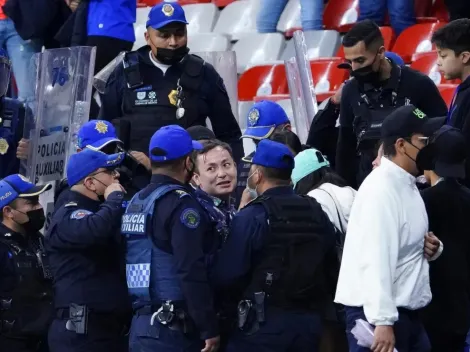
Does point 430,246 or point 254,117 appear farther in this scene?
point 254,117

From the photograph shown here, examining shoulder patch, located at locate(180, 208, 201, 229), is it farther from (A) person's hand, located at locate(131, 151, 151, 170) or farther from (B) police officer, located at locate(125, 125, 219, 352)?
(A) person's hand, located at locate(131, 151, 151, 170)

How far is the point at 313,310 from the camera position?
622 centimetres

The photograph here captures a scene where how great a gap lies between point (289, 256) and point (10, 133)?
3434 mm

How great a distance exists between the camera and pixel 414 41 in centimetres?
1088

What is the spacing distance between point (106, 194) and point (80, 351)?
2.78 feet

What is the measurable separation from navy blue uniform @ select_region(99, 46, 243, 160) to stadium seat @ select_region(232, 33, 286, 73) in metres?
4.12

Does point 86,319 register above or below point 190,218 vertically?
below

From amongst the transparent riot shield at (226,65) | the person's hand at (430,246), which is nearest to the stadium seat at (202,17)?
the transparent riot shield at (226,65)

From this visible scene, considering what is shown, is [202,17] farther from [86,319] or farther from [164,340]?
[164,340]

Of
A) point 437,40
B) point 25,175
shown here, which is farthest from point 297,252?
point 25,175

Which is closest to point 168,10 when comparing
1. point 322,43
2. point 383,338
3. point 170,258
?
point 170,258

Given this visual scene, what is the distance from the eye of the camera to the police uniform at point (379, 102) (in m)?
7.39

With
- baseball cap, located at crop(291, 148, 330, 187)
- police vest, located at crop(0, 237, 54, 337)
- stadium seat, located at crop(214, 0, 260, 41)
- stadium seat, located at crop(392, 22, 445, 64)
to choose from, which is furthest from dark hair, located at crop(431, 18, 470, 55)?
stadium seat, located at crop(214, 0, 260, 41)

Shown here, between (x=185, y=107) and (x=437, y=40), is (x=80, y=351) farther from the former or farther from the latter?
(x=437, y=40)
